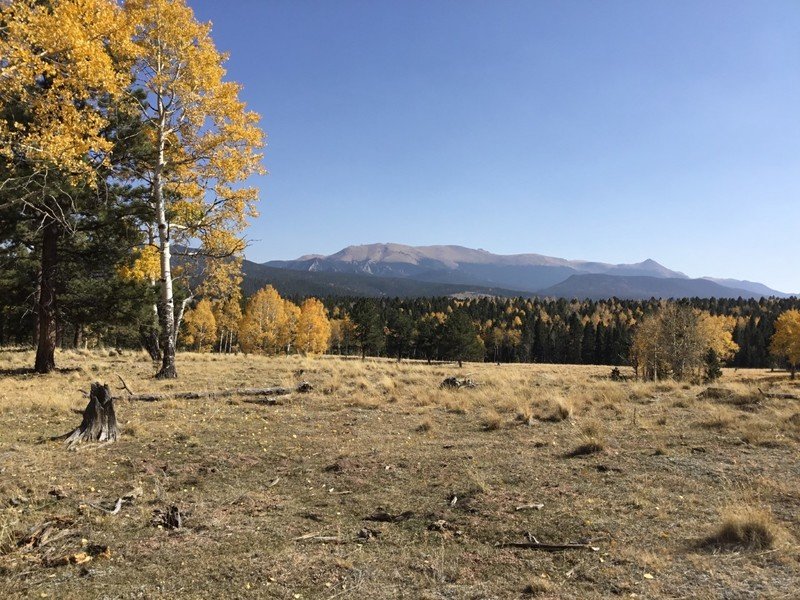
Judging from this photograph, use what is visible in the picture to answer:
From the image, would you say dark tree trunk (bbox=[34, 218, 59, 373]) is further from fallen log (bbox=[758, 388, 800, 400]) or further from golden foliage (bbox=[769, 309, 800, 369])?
golden foliage (bbox=[769, 309, 800, 369])

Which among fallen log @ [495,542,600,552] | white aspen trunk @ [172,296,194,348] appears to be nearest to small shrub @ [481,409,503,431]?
fallen log @ [495,542,600,552]

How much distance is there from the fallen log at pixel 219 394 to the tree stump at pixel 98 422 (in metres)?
3.68

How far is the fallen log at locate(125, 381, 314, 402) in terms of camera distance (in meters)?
12.7

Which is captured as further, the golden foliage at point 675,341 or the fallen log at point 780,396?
the golden foliage at point 675,341

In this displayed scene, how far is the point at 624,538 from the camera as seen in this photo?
5.48 m

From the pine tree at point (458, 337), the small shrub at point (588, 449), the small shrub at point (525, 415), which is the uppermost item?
the small shrub at point (588, 449)

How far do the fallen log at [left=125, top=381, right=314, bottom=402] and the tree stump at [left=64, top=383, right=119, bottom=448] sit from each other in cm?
368

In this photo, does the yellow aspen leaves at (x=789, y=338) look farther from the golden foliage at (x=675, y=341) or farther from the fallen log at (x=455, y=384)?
the fallen log at (x=455, y=384)

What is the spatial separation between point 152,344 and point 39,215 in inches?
428

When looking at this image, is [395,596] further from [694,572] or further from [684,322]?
[684,322]

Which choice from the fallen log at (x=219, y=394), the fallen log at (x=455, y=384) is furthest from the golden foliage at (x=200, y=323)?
the fallen log at (x=219, y=394)

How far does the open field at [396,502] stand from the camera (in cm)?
458

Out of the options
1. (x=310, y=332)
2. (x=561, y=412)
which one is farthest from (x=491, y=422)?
(x=310, y=332)

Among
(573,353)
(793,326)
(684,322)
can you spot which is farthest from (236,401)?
(573,353)
